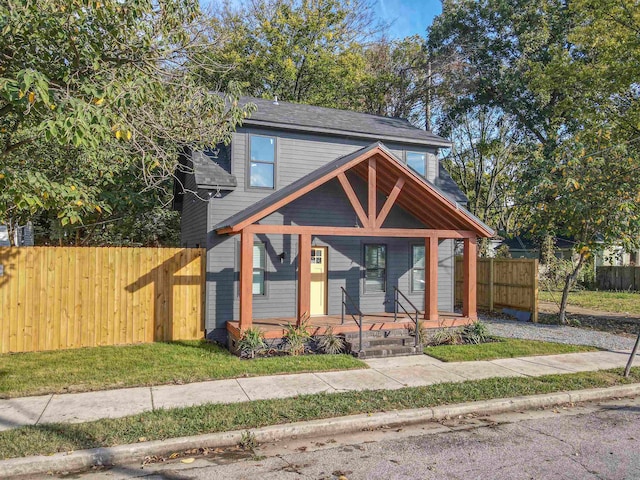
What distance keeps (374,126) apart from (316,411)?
985 cm

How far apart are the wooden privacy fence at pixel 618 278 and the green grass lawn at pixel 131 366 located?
907 inches

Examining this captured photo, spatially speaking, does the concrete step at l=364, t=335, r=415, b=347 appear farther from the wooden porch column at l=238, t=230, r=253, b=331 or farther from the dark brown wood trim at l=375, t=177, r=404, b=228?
the dark brown wood trim at l=375, t=177, r=404, b=228

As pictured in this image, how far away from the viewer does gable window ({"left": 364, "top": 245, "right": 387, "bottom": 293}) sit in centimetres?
1284

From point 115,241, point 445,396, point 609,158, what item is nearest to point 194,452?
point 445,396

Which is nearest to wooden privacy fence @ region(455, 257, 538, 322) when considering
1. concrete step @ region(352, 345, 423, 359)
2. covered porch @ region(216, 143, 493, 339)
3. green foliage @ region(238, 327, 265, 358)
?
covered porch @ region(216, 143, 493, 339)

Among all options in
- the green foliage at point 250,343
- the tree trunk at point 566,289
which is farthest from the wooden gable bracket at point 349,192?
the tree trunk at point 566,289

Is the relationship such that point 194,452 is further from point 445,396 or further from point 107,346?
point 107,346

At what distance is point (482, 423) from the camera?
624 centimetres

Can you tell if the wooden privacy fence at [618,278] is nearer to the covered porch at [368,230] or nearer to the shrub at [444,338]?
the covered porch at [368,230]

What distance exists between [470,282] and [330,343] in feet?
14.2

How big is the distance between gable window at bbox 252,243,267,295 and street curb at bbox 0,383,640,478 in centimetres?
596

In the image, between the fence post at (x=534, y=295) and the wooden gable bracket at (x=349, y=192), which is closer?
the wooden gable bracket at (x=349, y=192)

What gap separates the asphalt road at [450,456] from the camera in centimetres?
467

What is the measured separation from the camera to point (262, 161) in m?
11.8
